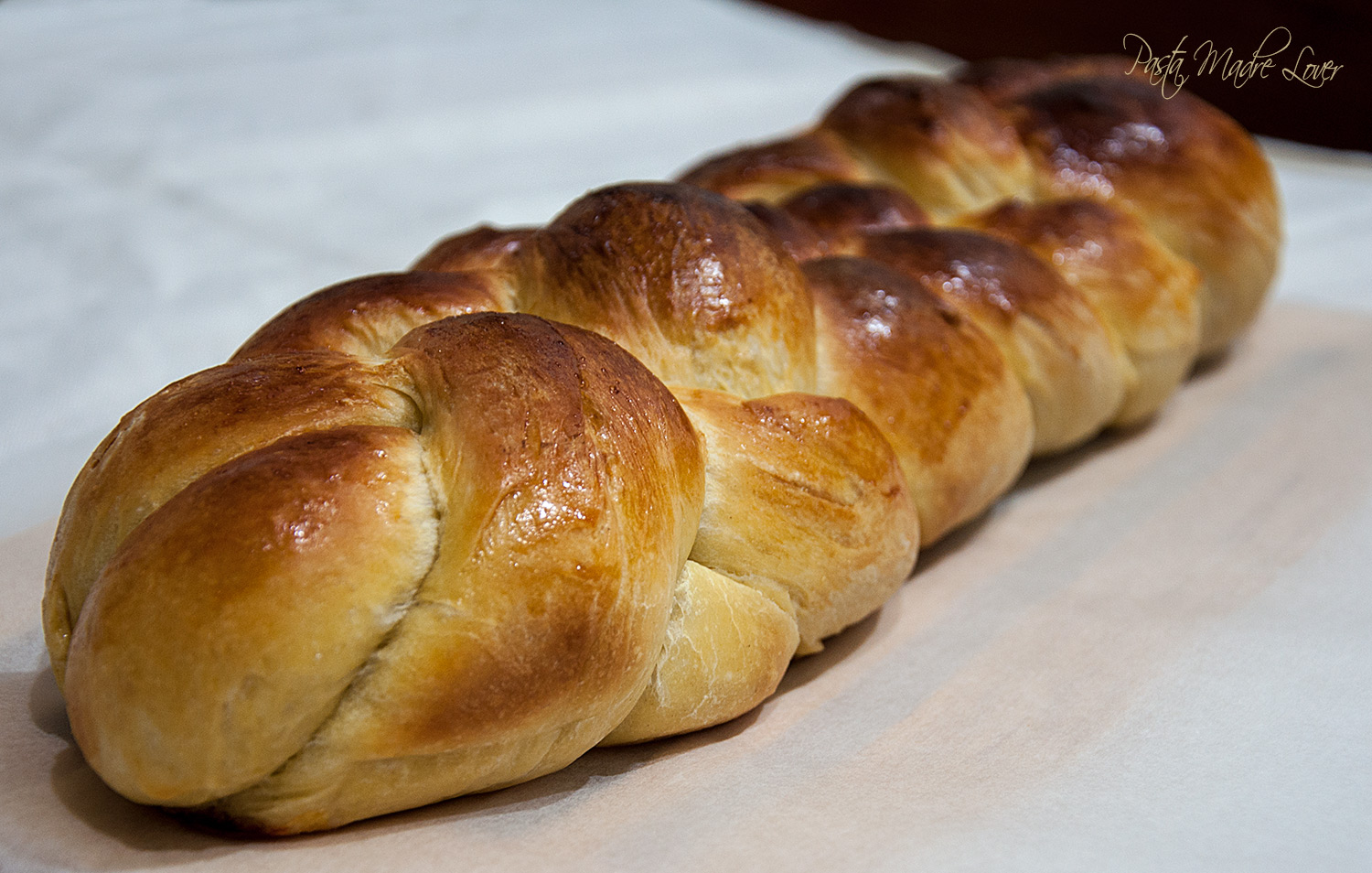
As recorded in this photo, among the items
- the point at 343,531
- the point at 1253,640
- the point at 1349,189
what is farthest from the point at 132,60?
the point at 1349,189

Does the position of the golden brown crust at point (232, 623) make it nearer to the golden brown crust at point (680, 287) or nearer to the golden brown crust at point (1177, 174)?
the golden brown crust at point (680, 287)

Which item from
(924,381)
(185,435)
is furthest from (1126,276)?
(185,435)

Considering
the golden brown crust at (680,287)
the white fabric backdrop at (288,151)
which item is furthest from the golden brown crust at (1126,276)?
the white fabric backdrop at (288,151)

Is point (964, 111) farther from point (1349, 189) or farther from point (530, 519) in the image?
point (1349, 189)

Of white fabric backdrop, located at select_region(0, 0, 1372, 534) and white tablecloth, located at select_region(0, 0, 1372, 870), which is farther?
white fabric backdrop, located at select_region(0, 0, 1372, 534)

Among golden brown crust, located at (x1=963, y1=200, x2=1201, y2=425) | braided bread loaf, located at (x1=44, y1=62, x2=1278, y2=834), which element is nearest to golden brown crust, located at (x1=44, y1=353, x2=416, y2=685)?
braided bread loaf, located at (x1=44, y1=62, x2=1278, y2=834)

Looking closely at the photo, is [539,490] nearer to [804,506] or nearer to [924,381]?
[804,506]

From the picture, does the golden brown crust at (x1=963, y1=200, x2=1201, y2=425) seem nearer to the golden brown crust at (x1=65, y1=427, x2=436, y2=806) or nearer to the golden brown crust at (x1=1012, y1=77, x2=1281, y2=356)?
the golden brown crust at (x1=1012, y1=77, x2=1281, y2=356)

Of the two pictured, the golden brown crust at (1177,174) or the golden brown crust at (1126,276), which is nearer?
the golden brown crust at (1126,276)
